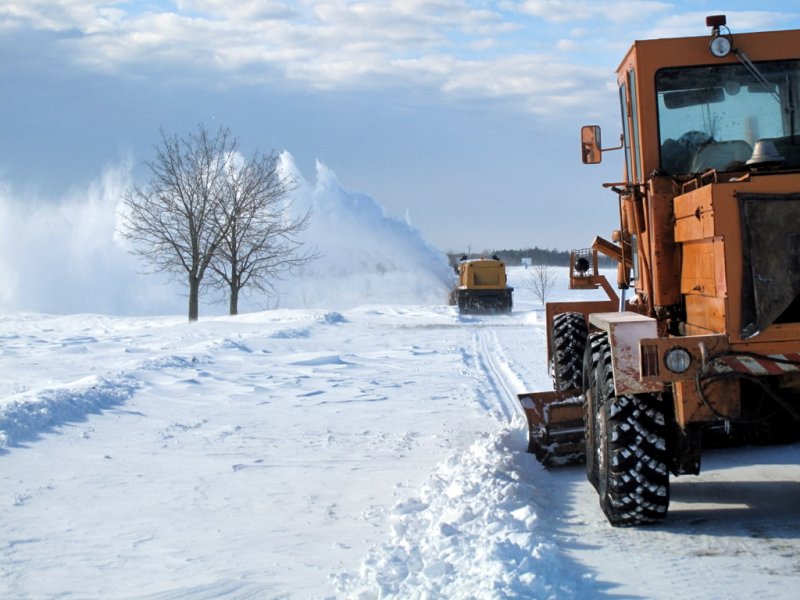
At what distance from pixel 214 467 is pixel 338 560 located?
259 centimetres

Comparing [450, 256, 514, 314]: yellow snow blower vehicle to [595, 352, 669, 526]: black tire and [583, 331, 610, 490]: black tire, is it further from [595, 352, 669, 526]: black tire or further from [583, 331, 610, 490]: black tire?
[595, 352, 669, 526]: black tire

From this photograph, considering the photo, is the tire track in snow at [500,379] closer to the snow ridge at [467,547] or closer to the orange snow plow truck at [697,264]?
the snow ridge at [467,547]

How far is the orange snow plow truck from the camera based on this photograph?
4684mm

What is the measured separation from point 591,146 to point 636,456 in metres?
2.67

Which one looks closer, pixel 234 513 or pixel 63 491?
pixel 234 513

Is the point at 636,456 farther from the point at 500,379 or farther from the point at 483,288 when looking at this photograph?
the point at 483,288

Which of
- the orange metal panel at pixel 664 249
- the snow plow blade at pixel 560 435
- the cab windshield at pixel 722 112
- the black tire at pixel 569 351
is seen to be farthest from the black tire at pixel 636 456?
the black tire at pixel 569 351

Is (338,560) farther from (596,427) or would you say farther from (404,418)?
(404,418)

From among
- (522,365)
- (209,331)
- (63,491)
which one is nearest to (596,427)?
(63,491)

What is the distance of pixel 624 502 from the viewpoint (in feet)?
17.2

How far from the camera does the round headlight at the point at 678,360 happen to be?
476 centimetres

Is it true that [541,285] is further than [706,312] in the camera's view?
Yes

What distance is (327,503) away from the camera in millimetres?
6098

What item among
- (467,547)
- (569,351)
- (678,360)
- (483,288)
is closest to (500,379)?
(569,351)
